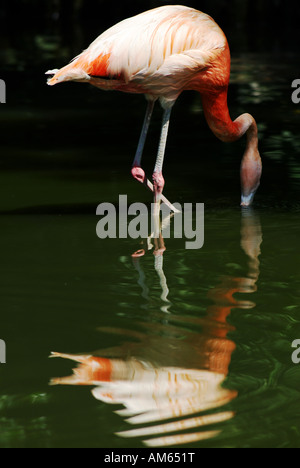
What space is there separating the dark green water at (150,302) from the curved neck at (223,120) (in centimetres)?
52

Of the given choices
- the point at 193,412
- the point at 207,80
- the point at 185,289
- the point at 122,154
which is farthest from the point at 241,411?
the point at 122,154

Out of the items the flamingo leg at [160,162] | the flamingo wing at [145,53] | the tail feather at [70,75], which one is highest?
the flamingo wing at [145,53]

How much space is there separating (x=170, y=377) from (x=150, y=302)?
41.0 inches

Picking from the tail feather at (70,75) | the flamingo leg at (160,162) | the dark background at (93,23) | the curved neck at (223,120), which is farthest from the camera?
the dark background at (93,23)

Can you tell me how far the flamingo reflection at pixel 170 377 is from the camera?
3.38 m

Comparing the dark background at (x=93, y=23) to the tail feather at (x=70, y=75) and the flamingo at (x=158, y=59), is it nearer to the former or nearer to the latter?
the flamingo at (x=158, y=59)

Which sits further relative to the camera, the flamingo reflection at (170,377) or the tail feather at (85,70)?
the tail feather at (85,70)

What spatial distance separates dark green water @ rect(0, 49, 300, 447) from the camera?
11.3 ft

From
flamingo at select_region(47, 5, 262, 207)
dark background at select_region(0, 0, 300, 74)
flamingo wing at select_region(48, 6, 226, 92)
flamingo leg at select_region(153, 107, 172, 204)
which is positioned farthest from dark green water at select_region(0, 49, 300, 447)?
dark background at select_region(0, 0, 300, 74)

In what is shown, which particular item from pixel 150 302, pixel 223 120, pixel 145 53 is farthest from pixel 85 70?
pixel 150 302

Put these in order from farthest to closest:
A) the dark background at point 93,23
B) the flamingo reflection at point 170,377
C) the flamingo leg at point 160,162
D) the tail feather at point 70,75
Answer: the dark background at point 93,23 → the flamingo leg at point 160,162 → the tail feather at point 70,75 → the flamingo reflection at point 170,377

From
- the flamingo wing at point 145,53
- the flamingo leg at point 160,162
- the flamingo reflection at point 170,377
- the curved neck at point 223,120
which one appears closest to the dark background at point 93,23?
the curved neck at point 223,120

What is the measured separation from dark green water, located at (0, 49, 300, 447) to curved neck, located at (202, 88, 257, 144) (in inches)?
20.3
